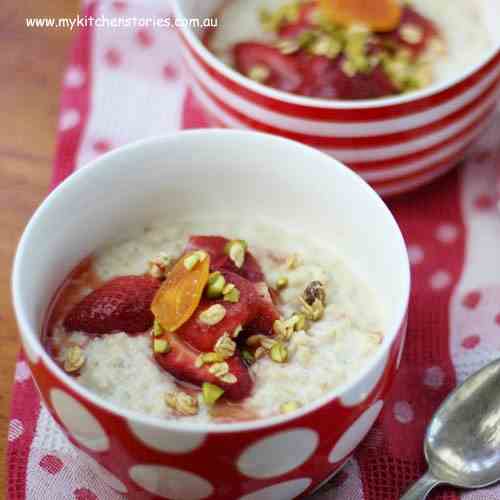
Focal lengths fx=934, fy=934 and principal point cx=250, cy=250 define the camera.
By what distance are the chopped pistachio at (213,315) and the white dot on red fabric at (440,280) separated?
0.52m

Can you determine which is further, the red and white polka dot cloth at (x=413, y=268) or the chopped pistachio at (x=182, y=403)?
the red and white polka dot cloth at (x=413, y=268)

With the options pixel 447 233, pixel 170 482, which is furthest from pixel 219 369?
pixel 447 233

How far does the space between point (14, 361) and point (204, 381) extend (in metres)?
0.39

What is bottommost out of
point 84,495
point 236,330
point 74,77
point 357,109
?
point 84,495

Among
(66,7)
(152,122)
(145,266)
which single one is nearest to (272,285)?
(145,266)

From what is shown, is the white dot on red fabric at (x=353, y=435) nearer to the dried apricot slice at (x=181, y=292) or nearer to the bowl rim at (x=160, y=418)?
the bowl rim at (x=160, y=418)

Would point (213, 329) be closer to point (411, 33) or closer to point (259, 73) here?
point (259, 73)

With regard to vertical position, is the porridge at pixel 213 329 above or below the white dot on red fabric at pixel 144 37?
above

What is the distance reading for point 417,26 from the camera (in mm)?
1815

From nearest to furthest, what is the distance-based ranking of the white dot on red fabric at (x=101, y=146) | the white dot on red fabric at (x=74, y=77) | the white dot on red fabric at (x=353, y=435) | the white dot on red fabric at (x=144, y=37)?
the white dot on red fabric at (x=353, y=435), the white dot on red fabric at (x=101, y=146), the white dot on red fabric at (x=74, y=77), the white dot on red fabric at (x=144, y=37)

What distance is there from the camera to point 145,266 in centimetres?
134

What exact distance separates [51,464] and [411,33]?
41.4 inches

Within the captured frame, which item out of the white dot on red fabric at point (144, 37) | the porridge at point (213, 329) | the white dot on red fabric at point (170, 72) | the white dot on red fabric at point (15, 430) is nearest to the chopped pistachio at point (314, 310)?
the porridge at point (213, 329)

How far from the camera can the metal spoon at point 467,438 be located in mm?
1261
